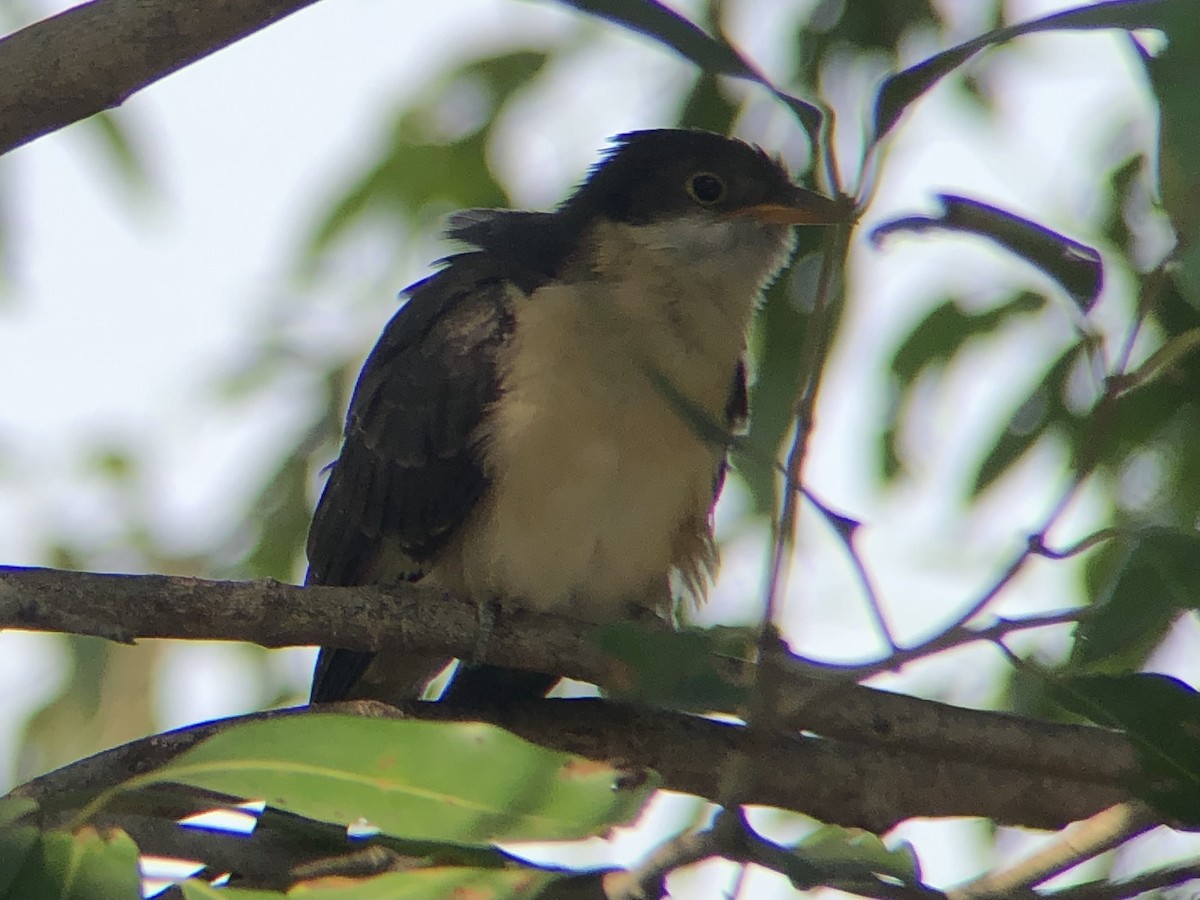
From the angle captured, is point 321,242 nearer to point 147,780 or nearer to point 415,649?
point 415,649

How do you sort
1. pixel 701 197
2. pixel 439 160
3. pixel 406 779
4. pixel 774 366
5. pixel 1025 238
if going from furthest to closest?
pixel 439 160, pixel 701 197, pixel 774 366, pixel 1025 238, pixel 406 779

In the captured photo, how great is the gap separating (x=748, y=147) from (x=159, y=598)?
237cm

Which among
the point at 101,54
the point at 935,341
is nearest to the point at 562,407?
the point at 935,341

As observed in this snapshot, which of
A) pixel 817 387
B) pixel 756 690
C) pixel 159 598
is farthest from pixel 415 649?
pixel 817 387

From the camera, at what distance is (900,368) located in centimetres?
444

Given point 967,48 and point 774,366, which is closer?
point 967,48

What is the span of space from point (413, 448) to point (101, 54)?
1719mm

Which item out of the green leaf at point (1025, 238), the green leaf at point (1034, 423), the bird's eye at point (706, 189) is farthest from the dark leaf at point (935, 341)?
the green leaf at point (1025, 238)

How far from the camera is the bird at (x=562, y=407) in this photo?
4090mm

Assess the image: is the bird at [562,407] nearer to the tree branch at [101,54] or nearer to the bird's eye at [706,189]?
the bird's eye at [706,189]

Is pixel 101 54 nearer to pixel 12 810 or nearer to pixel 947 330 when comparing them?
pixel 12 810

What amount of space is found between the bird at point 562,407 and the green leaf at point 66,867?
183 cm

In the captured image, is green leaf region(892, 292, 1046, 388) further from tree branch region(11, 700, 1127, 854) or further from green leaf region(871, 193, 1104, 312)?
green leaf region(871, 193, 1104, 312)

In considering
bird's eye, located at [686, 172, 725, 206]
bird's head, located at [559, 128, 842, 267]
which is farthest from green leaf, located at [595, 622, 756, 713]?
bird's eye, located at [686, 172, 725, 206]
